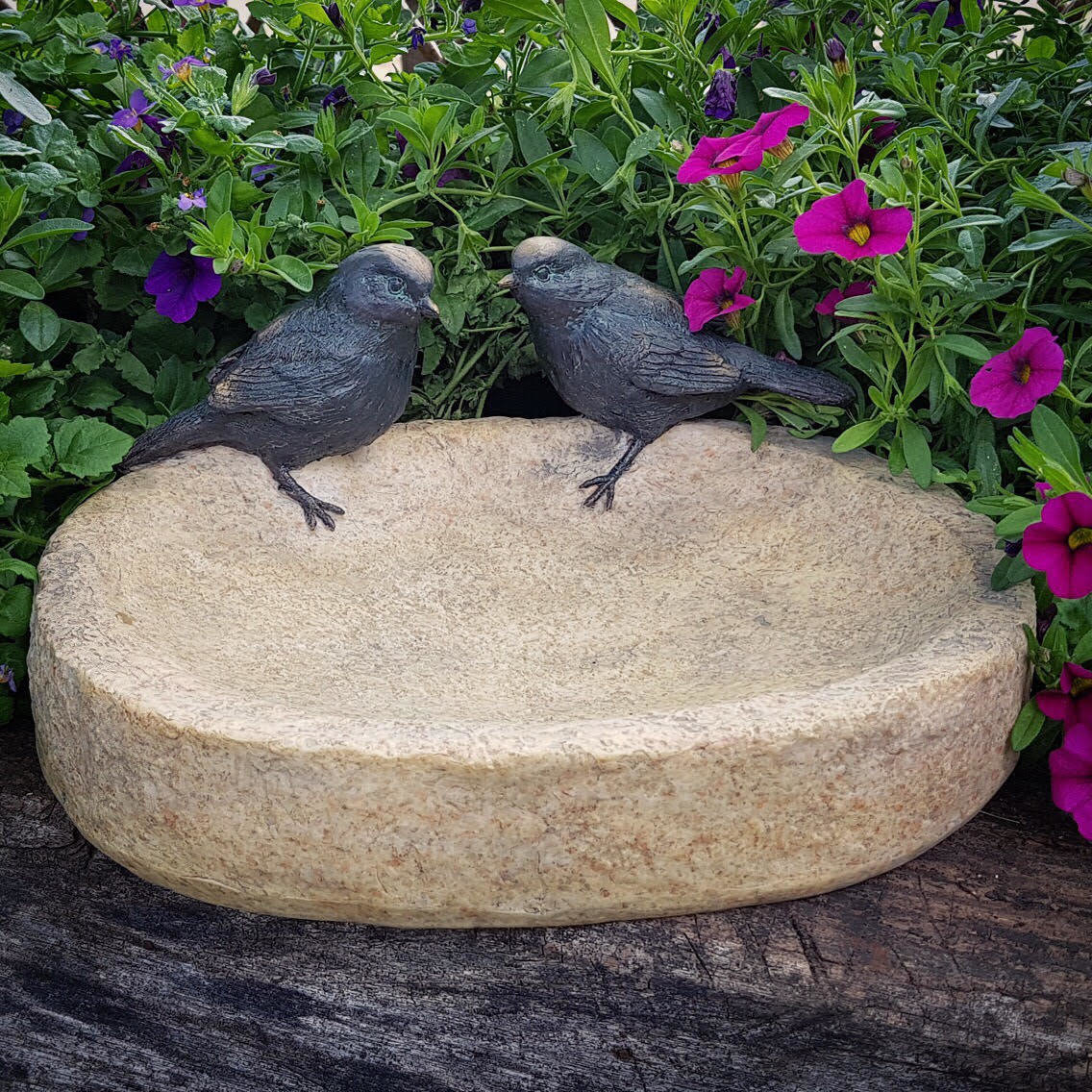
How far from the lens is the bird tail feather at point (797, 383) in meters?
1.43

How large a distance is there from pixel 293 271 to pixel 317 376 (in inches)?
5.3

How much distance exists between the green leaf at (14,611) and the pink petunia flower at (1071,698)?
1086 mm

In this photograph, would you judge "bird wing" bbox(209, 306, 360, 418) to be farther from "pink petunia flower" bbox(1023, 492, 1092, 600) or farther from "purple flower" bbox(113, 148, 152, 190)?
"pink petunia flower" bbox(1023, 492, 1092, 600)

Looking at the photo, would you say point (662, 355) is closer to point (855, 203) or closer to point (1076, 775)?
point (855, 203)

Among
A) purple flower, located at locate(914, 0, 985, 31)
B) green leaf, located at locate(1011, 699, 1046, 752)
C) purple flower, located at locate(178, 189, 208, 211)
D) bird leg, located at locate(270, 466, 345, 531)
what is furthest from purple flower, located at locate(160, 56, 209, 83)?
green leaf, located at locate(1011, 699, 1046, 752)

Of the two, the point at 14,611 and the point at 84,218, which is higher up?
the point at 84,218

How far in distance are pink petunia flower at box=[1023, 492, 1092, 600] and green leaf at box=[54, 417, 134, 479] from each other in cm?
99

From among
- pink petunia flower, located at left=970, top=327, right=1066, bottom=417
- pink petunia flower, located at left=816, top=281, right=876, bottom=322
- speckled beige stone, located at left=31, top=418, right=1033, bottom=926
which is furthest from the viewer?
pink petunia flower, located at left=816, top=281, right=876, bottom=322

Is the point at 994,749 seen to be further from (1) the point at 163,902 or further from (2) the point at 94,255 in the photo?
(2) the point at 94,255

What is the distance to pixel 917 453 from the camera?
4.25 feet

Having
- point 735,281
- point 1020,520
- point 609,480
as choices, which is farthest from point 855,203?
point 609,480

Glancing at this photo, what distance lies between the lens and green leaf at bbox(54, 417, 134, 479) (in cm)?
131

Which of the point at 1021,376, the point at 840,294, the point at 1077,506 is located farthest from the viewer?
the point at 840,294

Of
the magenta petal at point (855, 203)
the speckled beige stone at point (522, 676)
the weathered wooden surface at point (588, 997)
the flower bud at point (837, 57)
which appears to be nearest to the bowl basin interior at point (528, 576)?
the speckled beige stone at point (522, 676)
